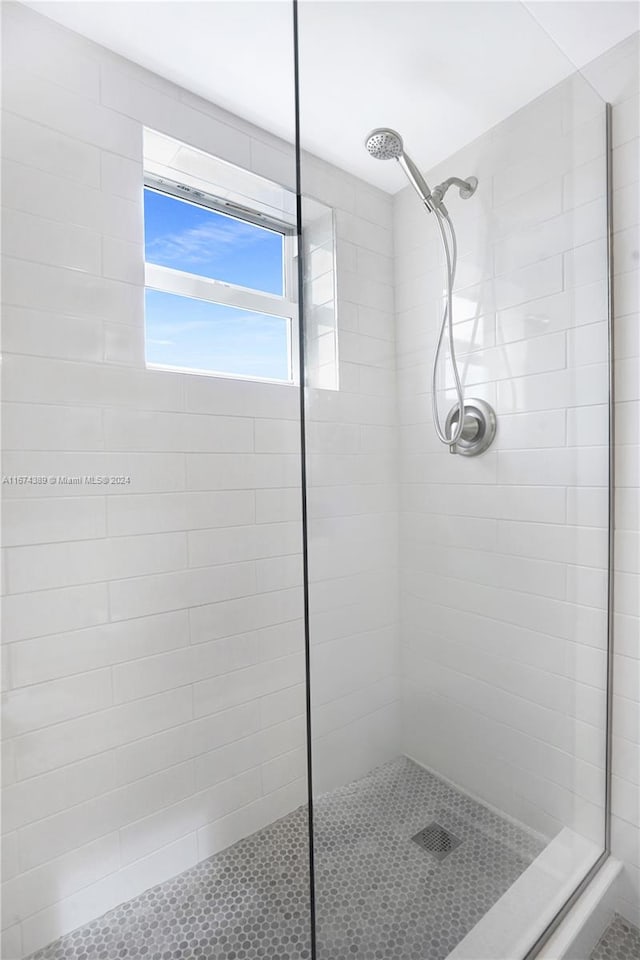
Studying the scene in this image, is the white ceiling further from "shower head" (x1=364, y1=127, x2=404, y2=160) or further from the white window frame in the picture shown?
the white window frame

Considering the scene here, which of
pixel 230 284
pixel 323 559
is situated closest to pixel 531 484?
pixel 323 559

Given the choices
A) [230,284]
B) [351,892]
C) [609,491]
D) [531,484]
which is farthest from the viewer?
[230,284]

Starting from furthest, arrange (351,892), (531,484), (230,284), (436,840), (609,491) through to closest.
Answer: (230,284) < (609,491) < (531,484) < (436,840) < (351,892)

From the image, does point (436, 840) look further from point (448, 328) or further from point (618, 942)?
point (448, 328)

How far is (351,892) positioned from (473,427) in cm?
89

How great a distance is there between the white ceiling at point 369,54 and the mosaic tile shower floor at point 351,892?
1199mm

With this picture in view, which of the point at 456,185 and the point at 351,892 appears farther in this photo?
the point at 456,185

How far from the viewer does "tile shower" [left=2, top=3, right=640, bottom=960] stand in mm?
907

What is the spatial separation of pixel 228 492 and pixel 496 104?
118 cm

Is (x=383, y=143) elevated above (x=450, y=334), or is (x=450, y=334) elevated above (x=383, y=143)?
(x=383, y=143)

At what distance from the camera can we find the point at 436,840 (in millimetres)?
948

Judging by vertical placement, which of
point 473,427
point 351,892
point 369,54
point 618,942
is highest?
point 369,54

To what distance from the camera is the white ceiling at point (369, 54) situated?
87cm

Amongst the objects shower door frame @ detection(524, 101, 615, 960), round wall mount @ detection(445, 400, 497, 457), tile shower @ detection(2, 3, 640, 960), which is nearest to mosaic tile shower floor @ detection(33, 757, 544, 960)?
tile shower @ detection(2, 3, 640, 960)
